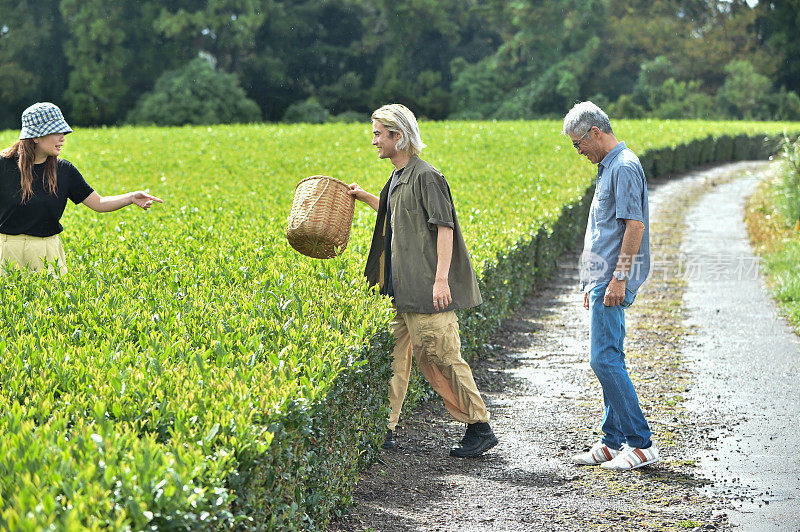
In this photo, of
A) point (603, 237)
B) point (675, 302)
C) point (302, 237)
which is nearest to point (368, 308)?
point (302, 237)

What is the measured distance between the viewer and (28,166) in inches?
220

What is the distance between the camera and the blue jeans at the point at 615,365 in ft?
16.3

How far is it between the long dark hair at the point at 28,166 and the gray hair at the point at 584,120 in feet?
10.8

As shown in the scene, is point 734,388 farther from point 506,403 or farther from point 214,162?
point 214,162

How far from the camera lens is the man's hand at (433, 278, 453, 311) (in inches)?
193

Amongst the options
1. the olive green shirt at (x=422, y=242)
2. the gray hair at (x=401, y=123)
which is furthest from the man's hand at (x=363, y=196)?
the gray hair at (x=401, y=123)

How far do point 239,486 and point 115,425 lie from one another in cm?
57

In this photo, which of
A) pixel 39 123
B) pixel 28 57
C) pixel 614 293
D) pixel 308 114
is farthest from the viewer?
pixel 308 114

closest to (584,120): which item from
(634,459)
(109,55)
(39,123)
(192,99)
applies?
(634,459)

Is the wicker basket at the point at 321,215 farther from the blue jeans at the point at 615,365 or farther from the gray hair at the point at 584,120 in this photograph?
the blue jeans at the point at 615,365

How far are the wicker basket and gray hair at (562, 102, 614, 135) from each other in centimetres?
140

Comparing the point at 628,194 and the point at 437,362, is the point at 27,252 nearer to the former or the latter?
the point at 437,362

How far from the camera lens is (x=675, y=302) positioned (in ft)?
33.4

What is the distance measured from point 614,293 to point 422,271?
1.09m
